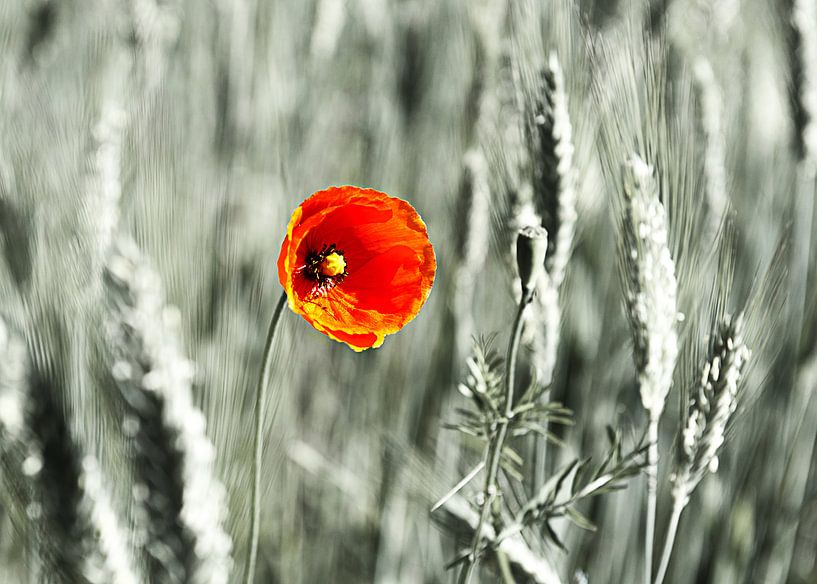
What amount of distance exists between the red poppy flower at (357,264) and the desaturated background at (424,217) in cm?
7

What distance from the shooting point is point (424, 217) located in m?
1.27

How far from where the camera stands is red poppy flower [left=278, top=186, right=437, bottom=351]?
1.67ft

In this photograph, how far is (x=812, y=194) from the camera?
3.40 ft

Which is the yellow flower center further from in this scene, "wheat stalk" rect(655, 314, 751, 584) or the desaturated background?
"wheat stalk" rect(655, 314, 751, 584)

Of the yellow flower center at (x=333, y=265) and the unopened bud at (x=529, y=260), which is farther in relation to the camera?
the yellow flower center at (x=333, y=265)

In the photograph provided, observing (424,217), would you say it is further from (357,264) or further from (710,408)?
(710,408)

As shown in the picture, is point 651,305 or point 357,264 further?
point 357,264

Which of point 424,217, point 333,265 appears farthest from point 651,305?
point 424,217

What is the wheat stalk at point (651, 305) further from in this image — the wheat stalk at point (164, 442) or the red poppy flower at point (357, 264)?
the wheat stalk at point (164, 442)

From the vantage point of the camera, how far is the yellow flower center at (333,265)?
1.94ft

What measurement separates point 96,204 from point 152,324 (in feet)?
1.03

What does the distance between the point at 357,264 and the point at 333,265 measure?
4cm

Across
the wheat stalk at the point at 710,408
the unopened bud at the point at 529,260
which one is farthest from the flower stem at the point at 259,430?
the wheat stalk at the point at 710,408

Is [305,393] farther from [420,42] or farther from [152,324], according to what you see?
[152,324]
